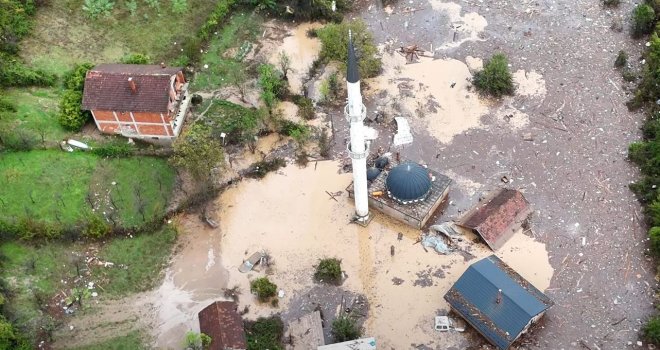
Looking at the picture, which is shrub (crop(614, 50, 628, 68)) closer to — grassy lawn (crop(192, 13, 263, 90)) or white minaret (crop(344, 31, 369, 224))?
white minaret (crop(344, 31, 369, 224))

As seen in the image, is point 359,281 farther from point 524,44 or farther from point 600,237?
point 524,44

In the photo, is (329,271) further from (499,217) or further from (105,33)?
(105,33)

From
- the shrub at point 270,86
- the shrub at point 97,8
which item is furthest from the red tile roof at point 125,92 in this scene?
the shrub at point 97,8

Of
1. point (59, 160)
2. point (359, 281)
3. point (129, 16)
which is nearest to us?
point (359, 281)

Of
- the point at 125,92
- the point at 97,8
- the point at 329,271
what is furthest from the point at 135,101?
the point at 329,271

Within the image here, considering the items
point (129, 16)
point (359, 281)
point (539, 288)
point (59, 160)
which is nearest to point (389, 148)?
point (359, 281)

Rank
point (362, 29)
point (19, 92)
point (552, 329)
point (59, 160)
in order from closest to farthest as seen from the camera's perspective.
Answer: point (552, 329)
point (59, 160)
point (19, 92)
point (362, 29)

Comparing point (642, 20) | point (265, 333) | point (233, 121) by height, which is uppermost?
point (642, 20)
